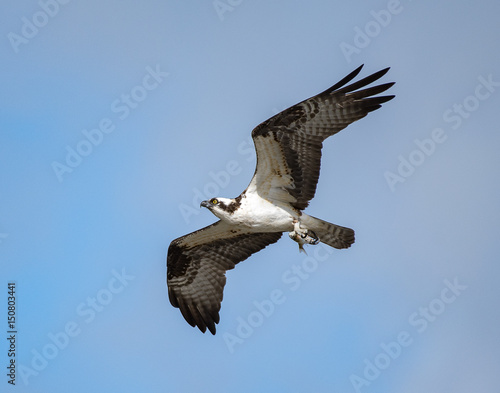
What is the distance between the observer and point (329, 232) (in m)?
14.4

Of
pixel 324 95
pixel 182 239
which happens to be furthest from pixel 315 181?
pixel 182 239

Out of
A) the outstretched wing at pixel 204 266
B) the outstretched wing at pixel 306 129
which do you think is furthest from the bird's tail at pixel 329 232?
the outstretched wing at pixel 204 266

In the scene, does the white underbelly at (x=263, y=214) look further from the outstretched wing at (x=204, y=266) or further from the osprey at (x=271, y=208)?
the outstretched wing at (x=204, y=266)

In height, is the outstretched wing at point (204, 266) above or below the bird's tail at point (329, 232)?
above

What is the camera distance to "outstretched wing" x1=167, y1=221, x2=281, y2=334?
15.7m

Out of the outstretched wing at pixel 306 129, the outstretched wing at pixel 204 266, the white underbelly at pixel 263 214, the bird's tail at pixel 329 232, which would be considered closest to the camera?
the outstretched wing at pixel 306 129

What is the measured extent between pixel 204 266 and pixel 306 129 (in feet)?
12.7

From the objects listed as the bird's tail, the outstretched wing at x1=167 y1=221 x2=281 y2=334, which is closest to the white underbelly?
the bird's tail

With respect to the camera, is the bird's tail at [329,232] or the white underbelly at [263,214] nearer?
the bird's tail at [329,232]

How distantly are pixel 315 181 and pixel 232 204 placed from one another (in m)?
1.59

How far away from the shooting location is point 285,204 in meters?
14.6

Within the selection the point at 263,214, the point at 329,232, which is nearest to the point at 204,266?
the point at 263,214

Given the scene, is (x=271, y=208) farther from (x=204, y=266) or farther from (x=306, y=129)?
(x=204, y=266)

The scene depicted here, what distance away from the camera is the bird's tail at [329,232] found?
1430 centimetres
